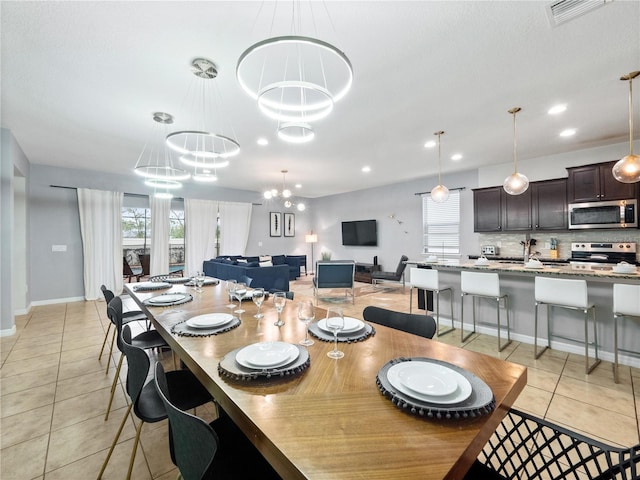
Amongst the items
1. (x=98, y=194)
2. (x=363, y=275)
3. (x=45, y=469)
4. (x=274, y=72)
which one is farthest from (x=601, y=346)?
(x=98, y=194)

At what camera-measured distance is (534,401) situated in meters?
2.12

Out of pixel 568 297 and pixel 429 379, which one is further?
pixel 568 297

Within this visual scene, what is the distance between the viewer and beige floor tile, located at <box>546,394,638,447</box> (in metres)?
1.76

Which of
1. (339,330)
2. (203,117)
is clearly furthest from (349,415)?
(203,117)

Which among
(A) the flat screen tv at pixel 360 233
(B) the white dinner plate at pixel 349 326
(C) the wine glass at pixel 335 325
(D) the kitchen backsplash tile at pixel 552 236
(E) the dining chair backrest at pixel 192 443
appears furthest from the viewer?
(A) the flat screen tv at pixel 360 233

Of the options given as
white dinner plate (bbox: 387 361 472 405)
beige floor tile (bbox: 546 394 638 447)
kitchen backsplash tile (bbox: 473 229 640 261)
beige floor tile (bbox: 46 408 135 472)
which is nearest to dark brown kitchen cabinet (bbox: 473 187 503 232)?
kitchen backsplash tile (bbox: 473 229 640 261)

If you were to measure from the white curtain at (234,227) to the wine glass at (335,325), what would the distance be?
692cm

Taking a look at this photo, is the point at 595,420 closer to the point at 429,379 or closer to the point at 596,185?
the point at 429,379

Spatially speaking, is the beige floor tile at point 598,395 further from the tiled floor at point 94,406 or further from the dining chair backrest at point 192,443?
the dining chair backrest at point 192,443

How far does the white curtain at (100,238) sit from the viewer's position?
5738mm

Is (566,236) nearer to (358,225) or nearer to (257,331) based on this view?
(358,225)

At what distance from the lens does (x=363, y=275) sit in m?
7.67

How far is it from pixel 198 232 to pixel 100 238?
2.07 m

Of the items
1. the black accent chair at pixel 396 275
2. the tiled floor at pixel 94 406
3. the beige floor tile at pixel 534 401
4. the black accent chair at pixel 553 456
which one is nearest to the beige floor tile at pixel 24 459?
the tiled floor at pixel 94 406
